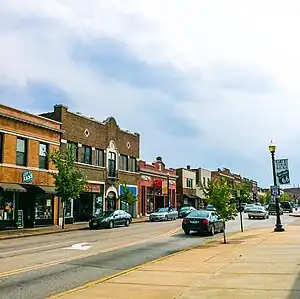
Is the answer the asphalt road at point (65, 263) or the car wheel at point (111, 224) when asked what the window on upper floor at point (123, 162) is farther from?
the asphalt road at point (65, 263)

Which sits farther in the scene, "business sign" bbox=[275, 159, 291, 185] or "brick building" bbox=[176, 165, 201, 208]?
"brick building" bbox=[176, 165, 201, 208]

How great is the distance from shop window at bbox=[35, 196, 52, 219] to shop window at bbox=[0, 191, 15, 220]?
8.36 ft

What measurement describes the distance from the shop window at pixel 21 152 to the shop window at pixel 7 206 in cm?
235

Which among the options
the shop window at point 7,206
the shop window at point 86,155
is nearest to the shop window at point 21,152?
the shop window at point 7,206

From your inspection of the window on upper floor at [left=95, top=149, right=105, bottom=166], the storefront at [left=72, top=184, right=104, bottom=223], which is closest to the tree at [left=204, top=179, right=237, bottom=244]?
the storefront at [left=72, top=184, right=104, bottom=223]

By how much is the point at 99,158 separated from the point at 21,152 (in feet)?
41.5

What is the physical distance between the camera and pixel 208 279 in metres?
10.6

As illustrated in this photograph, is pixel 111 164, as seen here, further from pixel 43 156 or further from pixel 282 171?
pixel 282 171

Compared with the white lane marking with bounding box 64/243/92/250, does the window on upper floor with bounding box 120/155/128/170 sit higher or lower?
higher

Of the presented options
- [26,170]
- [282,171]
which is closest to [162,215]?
[26,170]

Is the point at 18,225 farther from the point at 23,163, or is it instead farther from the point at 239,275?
the point at 239,275

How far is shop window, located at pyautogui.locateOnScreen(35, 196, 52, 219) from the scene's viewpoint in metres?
34.4

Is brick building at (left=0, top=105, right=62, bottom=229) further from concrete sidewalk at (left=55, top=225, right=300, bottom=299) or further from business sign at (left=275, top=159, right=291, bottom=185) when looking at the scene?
concrete sidewalk at (left=55, top=225, right=300, bottom=299)

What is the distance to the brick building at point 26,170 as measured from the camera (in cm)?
3120
